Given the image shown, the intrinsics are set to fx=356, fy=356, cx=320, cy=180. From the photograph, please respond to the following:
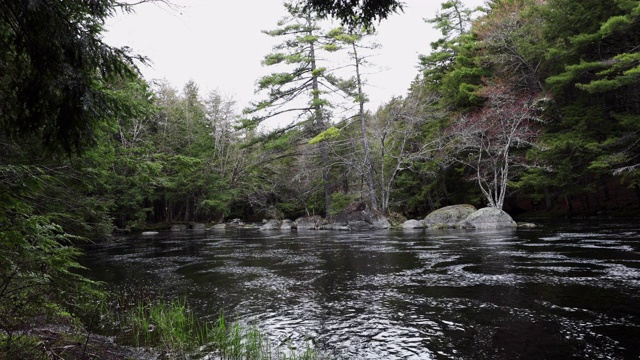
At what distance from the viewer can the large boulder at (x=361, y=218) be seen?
21.7m

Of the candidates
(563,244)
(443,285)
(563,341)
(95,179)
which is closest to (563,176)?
(563,244)

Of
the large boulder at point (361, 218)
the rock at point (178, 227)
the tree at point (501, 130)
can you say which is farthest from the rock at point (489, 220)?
the rock at point (178, 227)

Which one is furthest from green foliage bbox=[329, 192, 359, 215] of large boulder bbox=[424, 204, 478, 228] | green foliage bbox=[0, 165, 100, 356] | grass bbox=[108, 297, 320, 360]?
green foliage bbox=[0, 165, 100, 356]

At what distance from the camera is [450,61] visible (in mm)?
31297

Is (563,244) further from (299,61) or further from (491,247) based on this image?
(299,61)

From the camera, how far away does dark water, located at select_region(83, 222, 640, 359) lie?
3432mm

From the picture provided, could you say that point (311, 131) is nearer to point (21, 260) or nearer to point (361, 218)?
point (361, 218)

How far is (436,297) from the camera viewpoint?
16.7ft

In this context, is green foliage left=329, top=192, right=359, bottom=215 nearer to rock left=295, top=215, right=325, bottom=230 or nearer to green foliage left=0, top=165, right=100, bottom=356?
rock left=295, top=215, right=325, bottom=230

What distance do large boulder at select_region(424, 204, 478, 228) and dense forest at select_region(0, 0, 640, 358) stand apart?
173cm

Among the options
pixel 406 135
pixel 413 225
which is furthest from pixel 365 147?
pixel 413 225

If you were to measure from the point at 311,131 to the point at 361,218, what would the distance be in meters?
9.03

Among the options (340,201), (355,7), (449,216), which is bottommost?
(449,216)

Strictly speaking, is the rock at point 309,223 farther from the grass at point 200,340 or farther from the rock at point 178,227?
the grass at point 200,340
